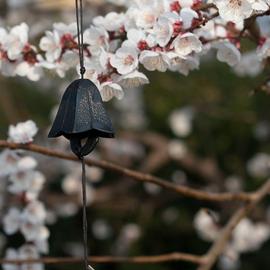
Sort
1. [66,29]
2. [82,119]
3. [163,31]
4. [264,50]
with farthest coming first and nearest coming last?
[66,29] < [264,50] < [163,31] < [82,119]

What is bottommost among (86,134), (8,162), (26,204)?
(26,204)

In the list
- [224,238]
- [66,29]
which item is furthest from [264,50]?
[224,238]

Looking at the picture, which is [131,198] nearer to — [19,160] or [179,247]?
[179,247]

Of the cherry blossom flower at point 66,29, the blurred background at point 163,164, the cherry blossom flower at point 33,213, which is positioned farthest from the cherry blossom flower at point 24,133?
the blurred background at point 163,164

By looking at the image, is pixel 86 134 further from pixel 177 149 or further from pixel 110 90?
pixel 177 149

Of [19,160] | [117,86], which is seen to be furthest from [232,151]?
[117,86]

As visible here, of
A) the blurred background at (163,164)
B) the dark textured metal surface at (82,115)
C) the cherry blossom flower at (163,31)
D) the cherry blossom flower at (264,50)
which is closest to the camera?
the dark textured metal surface at (82,115)

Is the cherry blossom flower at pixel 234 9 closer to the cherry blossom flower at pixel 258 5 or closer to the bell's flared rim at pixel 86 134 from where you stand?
the cherry blossom flower at pixel 258 5
